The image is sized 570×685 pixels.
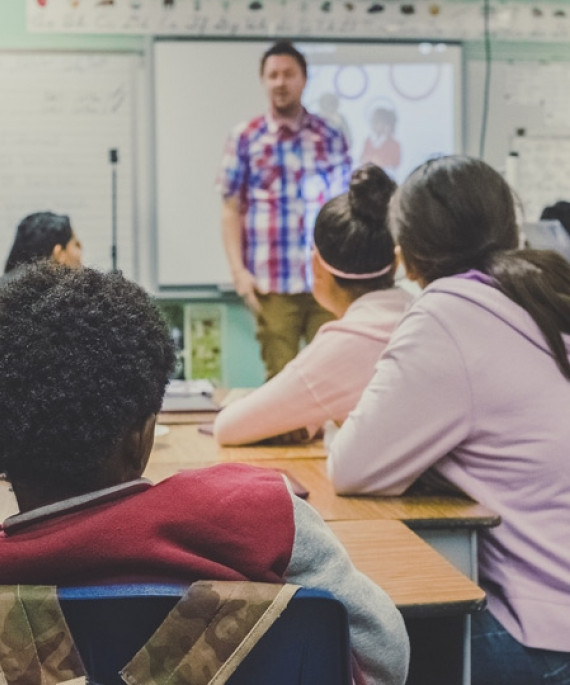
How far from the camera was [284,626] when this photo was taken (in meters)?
0.75

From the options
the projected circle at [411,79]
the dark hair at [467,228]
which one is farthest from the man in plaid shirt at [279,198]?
the dark hair at [467,228]

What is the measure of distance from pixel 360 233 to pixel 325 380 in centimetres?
35

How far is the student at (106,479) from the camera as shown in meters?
0.76

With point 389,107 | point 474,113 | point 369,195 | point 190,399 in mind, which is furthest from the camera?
point 474,113

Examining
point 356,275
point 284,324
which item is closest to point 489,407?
point 356,275

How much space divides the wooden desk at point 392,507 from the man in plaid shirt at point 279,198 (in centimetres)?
197

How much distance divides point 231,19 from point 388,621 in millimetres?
3860

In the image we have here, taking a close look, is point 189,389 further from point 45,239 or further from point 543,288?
point 543,288

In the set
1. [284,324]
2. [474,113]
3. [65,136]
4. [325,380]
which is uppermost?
[474,113]

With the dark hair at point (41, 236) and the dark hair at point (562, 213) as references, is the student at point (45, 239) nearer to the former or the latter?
the dark hair at point (41, 236)

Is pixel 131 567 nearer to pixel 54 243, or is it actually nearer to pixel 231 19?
pixel 54 243

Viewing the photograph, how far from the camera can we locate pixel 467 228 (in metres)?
1.52

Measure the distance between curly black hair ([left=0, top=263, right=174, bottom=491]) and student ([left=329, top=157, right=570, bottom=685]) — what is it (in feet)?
2.31

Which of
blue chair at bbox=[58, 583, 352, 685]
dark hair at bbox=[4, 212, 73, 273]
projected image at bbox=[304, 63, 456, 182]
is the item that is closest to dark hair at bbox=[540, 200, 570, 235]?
dark hair at bbox=[4, 212, 73, 273]
